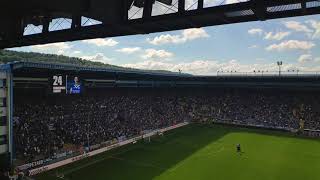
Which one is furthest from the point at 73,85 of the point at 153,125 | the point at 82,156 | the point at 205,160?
the point at 153,125

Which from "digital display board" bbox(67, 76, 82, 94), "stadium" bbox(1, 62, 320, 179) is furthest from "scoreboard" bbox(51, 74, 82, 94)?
"stadium" bbox(1, 62, 320, 179)

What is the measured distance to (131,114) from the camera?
5953 cm

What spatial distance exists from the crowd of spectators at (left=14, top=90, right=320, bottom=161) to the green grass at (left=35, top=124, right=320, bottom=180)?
483 cm

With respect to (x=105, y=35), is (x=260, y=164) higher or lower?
lower

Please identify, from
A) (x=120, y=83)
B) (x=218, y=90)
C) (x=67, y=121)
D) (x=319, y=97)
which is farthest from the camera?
(x=218, y=90)

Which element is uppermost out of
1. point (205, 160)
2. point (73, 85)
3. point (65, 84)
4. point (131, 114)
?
point (65, 84)

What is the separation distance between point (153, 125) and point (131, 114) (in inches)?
172

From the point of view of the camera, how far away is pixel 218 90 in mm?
84000

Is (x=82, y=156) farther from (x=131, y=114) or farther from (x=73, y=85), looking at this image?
(x=131, y=114)

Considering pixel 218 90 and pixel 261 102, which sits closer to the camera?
pixel 261 102

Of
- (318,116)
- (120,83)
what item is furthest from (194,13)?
(318,116)

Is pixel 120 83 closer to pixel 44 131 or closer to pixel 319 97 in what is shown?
pixel 44 131

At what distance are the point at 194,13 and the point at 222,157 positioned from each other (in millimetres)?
35425

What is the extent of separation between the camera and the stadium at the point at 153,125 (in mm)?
35375
